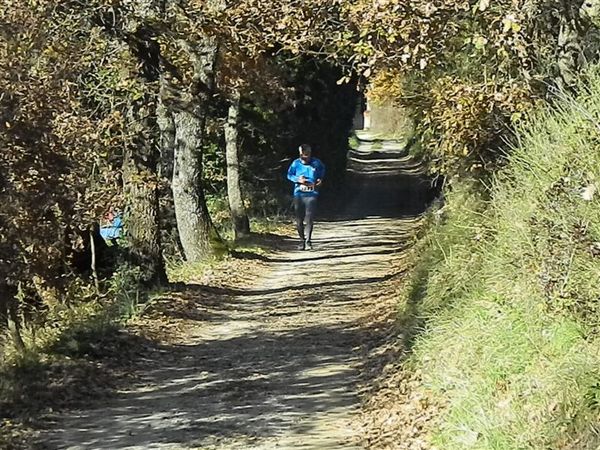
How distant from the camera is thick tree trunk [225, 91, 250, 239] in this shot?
2395 cm

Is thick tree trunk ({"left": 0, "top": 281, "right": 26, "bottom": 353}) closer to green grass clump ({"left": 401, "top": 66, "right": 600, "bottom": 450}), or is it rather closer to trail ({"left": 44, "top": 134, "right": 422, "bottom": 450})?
trail ({"left": 44, "top": 134, "right": 422, "bottom": 450})

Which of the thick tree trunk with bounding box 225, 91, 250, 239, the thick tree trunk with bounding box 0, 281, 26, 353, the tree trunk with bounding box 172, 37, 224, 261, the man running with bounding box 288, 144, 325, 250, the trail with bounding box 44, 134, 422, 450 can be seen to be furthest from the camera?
the thick tree trunk with bounding box 225, 91, 250, 239

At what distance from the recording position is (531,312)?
8.09 metres

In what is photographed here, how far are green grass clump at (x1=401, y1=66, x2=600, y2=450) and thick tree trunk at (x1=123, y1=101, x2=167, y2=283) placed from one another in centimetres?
536

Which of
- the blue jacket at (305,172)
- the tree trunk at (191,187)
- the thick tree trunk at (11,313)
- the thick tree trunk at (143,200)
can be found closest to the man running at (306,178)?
the blue jacket at (305,172)

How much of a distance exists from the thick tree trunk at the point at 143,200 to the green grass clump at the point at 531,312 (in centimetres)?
536

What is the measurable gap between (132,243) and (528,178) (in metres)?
7.41

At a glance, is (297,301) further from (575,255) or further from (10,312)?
(575,255)

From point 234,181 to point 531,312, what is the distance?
54.6 ft

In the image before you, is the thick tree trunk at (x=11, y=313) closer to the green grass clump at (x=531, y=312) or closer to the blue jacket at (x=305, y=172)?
the green grass clump at (x=531, y=312)

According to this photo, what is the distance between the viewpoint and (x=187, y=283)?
1720 centimetres

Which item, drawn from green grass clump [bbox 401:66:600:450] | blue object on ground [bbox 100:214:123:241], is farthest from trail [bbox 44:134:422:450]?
blue object on ground [bbox 100:214:123:241]

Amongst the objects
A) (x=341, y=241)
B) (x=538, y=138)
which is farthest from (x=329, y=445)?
(x=341, y=241)

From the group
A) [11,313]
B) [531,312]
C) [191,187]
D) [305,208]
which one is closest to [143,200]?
[191,187]
